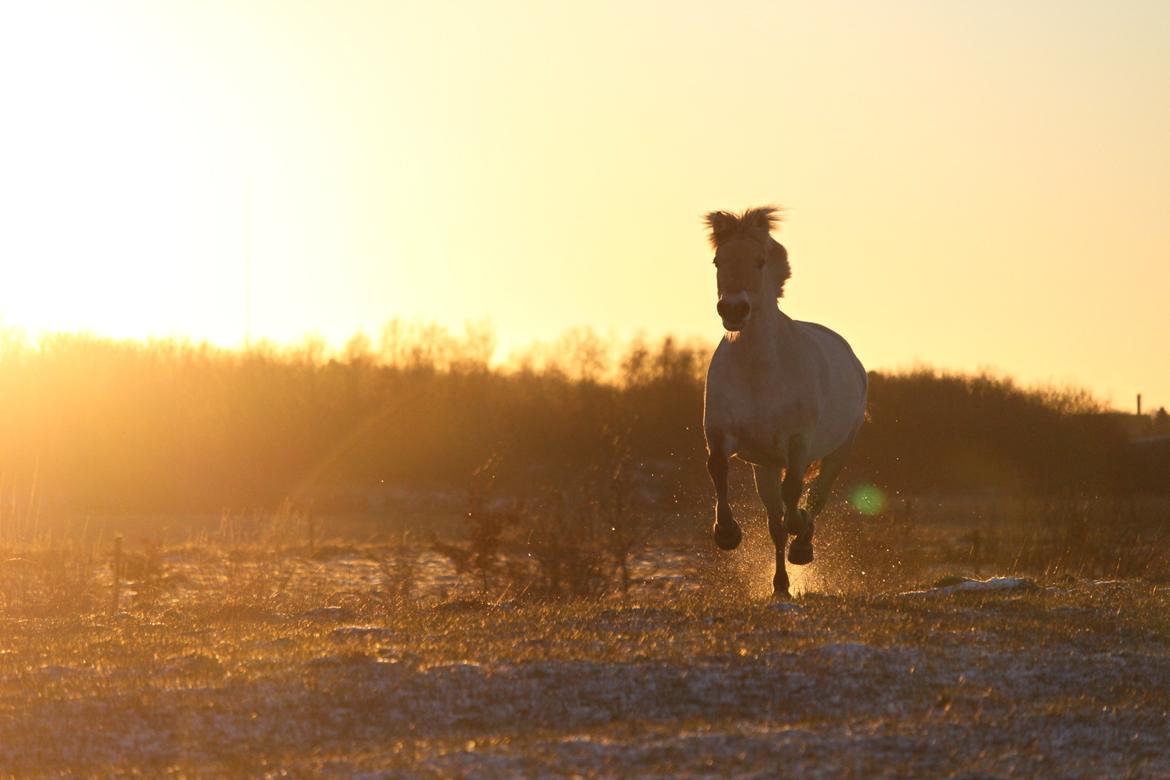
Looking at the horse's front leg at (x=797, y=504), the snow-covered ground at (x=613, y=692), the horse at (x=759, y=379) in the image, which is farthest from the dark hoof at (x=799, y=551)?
the snow-covered ground at (x=613, y=692)

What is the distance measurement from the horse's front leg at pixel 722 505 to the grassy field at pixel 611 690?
0.56 meters

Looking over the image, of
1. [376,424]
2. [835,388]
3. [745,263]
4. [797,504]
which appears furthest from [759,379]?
[376,424]

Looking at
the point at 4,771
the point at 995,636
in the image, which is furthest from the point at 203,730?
the point at 995,636

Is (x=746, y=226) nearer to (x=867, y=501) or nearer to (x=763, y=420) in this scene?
(x=763, y=420)

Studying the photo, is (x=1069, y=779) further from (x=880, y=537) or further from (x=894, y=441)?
(x=894, y=441)

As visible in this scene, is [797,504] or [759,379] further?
[797,504]

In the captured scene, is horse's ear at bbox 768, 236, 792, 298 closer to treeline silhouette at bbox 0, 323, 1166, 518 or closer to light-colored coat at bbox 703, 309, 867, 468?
light-colored coat at bbox 703, 309, 867, 468

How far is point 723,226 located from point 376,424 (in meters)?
51.8

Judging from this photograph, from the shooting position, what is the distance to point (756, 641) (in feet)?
30.9

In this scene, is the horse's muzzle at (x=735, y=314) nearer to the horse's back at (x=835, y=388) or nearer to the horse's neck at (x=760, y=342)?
the horse's neck at (x=760, y=342)

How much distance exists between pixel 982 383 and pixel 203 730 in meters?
53.1

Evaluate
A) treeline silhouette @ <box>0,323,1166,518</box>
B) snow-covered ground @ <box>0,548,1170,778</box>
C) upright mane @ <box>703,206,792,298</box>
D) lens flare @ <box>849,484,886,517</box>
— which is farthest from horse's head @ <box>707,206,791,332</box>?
treeline silhouette @ <box>0,323,1166,518</box>

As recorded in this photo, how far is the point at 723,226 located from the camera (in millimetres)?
12516

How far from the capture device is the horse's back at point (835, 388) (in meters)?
13.6
